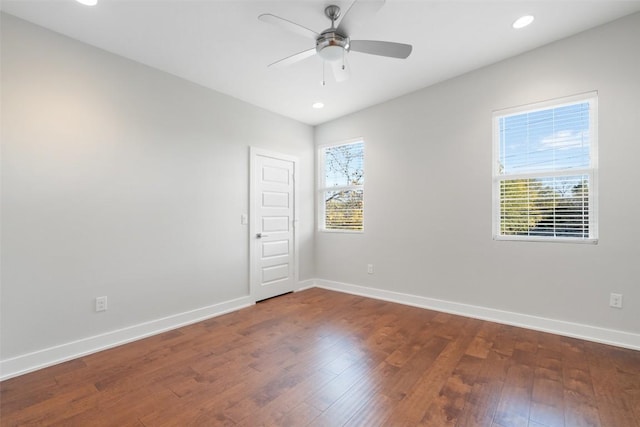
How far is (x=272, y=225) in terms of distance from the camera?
4211 millimetres

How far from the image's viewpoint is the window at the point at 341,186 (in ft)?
14.6

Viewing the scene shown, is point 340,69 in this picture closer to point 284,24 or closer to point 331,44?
point 331,44

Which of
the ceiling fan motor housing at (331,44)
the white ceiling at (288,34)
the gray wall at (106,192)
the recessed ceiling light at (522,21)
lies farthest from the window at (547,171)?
the gray wall at (106,192)

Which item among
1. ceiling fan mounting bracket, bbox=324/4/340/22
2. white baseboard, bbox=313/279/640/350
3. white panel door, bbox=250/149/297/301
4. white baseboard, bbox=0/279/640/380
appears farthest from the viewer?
white panel door, bbox=250/149/297/301

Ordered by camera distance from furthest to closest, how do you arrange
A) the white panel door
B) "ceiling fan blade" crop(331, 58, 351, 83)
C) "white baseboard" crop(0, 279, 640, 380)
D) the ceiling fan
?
1. the white panel door
2. "ceiling fan blade" crop(331, 58, 351, 83)
3. "white baseboard" crop(0, 279, 640, 380)
4. the ceiling fan

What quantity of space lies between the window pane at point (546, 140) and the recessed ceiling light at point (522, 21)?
904 millimetres

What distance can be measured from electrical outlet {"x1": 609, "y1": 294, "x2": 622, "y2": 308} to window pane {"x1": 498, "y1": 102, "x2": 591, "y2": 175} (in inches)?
48.1

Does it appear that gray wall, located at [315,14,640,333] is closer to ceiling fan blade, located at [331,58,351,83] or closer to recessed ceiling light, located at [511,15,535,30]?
recessed ceiling light, located at [511,15,535,30]

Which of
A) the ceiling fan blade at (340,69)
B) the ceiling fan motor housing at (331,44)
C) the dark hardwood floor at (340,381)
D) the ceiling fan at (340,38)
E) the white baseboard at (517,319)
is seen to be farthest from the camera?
the white baseboard at (517,319)

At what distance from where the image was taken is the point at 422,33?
100 inches

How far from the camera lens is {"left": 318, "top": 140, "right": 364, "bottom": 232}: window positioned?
175 inches

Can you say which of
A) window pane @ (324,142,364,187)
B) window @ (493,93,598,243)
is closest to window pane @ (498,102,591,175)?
window @ (493,93,598,243)

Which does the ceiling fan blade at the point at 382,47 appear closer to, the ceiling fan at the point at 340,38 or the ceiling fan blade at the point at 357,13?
→ the ceiling fan at the point at 340,38

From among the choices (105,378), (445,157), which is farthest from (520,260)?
(105,378)
